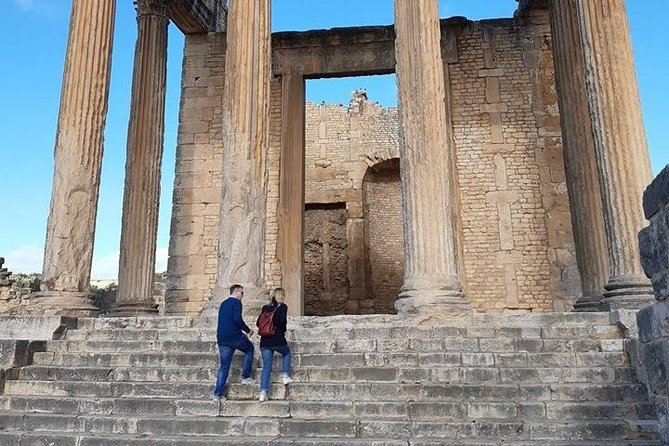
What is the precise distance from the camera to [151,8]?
12367 mm

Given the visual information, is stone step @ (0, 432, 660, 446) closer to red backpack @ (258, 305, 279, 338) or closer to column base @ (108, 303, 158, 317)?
red backpack @ (258, 305, 279, 338)

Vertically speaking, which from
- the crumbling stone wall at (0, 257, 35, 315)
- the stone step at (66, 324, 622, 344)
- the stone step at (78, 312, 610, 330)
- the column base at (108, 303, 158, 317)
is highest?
the crumbling stone wall at (0, 257, 35, 315)

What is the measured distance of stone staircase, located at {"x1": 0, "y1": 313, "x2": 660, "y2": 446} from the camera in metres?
5.05

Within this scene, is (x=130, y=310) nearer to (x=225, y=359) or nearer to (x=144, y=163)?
(x=144, y=163)

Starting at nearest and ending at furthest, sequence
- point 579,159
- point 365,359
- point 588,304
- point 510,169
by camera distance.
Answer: point 365,359 → point 588,304 → point 579,159 → point 510,169

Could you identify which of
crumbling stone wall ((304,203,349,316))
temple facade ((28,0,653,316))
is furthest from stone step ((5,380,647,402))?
crumbling stone wall ((304,203,349,316))

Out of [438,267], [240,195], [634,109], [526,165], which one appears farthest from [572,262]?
[240,195]

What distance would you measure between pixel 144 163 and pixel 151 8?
3668mm

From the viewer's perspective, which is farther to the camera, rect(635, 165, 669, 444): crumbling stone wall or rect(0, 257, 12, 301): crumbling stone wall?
rect(0, 257, 12, 301): crumbling stone wall

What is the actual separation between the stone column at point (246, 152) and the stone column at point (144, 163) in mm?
3679

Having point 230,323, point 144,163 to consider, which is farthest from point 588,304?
point 144,163

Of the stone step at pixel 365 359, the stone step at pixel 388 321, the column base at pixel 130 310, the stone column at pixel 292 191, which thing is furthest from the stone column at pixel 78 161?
the stone column at pixel 292 191

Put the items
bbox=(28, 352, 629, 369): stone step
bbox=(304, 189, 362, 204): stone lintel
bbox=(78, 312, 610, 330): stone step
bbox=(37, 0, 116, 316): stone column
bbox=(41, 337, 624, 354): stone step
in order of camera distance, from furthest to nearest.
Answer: bbox=(304, 189, 362, 204): stone lintel < bbox=(37, 0, 116, 316): stone column < bbox=(78, 312, 610, 330): stone step < bbox=(41, 337, 624, 354): stone step < bbox=(28, 352, 629, 369): stone step

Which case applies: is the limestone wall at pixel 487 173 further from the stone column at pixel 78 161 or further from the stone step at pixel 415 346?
the stone step at pixel 415 346
